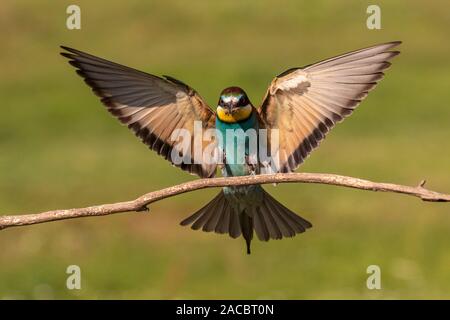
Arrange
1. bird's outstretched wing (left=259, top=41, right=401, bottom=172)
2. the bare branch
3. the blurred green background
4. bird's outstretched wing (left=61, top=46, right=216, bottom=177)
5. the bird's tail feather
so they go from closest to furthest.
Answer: the bare branch → bird's outstretched wing (left=259, top=41, right=401, bottom=172) → bird's outstretched wing (left=61, top=46, right=216, bottom=177) → the bird's tail feather → the blurred green background

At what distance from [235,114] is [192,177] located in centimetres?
645

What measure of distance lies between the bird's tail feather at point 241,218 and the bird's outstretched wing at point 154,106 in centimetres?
25

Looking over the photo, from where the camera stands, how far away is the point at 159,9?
65.9ft

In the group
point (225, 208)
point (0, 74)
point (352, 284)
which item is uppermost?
point (0, 74)

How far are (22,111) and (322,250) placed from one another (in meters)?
6.79

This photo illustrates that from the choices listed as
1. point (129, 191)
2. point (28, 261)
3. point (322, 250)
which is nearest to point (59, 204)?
point (129, 191)

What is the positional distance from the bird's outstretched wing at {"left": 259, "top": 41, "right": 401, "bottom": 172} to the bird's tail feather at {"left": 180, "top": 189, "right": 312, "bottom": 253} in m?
0.35

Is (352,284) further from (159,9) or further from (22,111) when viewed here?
(159,9)

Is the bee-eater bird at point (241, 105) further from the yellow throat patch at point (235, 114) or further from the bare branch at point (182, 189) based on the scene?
the bare branch at point (182, 189)

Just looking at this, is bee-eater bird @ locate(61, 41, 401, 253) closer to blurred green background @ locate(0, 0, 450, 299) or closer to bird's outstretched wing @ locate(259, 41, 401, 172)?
bird's outstretched wing @ locate(259, 41, 401, 172)

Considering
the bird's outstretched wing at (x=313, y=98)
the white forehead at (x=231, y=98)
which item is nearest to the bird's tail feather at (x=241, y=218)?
the bird's outstretched wing at (x=313, y=98)

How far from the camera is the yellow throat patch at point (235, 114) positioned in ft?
17.0

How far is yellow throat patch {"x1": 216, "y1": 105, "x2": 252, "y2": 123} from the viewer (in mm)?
5176

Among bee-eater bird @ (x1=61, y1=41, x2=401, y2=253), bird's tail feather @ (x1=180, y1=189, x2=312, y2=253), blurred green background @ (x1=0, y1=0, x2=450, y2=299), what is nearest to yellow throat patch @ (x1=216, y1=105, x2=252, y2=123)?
bee-eater bird @ (x1=61, y1=41, x2=401, y2=253)
